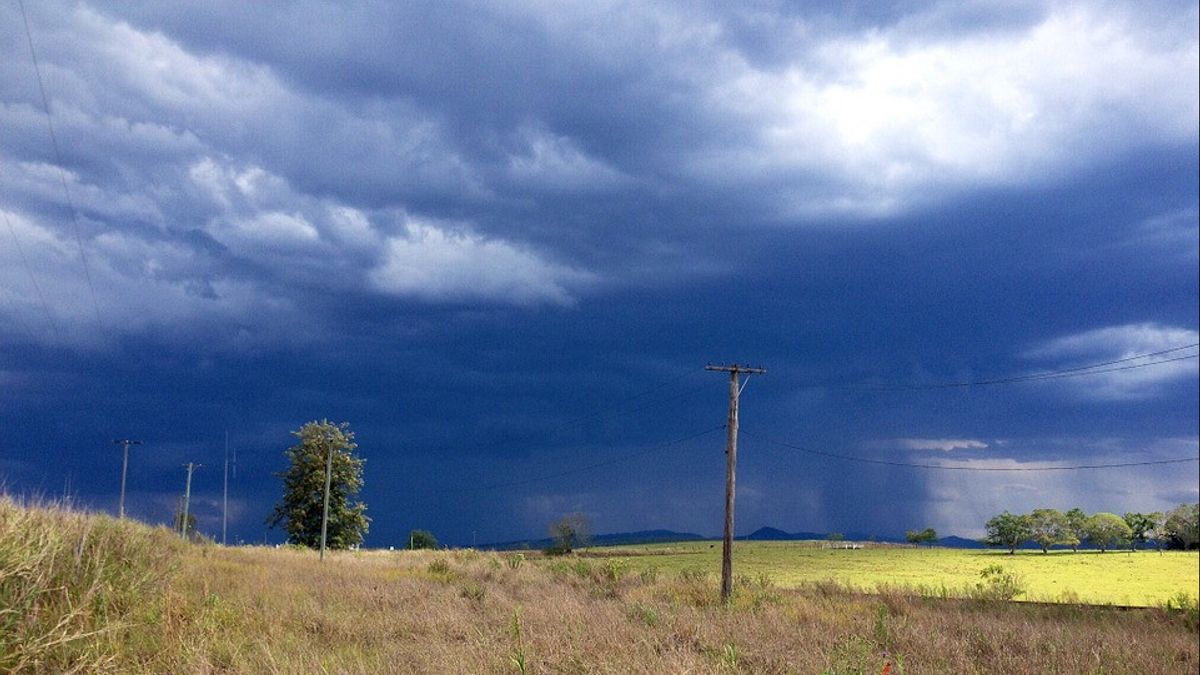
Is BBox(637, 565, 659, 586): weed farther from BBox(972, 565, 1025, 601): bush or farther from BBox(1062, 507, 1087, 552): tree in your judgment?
BBox(1062, 507, 1087, 552): tree

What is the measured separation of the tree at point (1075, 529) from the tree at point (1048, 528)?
13cm

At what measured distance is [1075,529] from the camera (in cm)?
7244

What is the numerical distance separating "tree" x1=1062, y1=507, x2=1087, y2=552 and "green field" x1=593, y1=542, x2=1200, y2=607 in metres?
5.60

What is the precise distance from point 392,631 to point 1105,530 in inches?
2989

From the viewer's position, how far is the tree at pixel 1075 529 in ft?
233

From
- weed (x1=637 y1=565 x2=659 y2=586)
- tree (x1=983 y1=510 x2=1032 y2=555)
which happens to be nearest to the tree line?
tree (x1=983 y1=510 x2=1032 y2=555)

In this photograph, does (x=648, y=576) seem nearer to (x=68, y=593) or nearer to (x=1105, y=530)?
(x=68, y=593)

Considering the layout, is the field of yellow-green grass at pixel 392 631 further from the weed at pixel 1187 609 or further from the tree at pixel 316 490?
the tree at pixel 316 490

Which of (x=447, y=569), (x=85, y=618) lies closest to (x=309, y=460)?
(x=447, y=569)

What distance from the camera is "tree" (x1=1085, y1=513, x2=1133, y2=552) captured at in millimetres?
72062

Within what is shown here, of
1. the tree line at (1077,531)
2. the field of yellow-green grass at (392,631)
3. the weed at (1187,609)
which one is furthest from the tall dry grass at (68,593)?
the tree line at (1077,531)

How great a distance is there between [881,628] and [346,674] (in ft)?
37.5

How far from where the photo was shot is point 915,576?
44375 millimetres

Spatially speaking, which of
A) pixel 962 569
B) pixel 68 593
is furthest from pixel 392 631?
pixel 962 569
